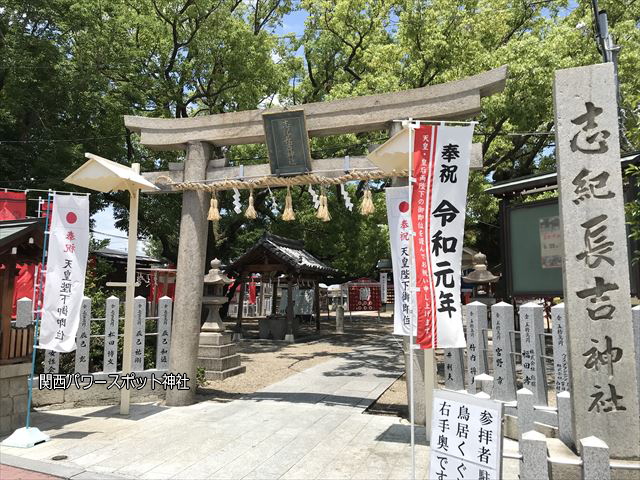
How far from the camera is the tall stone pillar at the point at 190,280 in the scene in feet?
26.0

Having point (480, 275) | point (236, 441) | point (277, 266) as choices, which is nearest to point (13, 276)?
point (236, 441)

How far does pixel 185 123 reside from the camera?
8.20 meters

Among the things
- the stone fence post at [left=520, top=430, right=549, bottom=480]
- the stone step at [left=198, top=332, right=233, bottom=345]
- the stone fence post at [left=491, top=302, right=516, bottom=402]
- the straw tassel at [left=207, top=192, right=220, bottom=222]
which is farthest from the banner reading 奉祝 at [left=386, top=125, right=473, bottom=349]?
the stone step at [left=198, top=332, right=233, bottom=345]

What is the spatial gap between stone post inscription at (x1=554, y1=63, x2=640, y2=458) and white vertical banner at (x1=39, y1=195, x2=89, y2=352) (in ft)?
20.3

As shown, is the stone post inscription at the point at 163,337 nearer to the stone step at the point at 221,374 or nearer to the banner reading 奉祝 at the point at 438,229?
the stone step at the point at 221,374

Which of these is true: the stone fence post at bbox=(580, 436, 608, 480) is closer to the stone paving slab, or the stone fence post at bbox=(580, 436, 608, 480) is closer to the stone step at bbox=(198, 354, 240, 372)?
the stone paving slab

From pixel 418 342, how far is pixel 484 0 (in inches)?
672

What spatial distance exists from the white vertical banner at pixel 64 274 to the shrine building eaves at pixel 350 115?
7.76ft

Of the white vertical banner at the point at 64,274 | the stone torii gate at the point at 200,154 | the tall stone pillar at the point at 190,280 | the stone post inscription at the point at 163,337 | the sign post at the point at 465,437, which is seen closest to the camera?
the sign post at the point at 465,437

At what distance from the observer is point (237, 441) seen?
588 cm

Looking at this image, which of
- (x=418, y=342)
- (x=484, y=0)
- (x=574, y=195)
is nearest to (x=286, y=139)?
(x=418, y=342)

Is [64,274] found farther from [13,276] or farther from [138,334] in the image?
[138,334]

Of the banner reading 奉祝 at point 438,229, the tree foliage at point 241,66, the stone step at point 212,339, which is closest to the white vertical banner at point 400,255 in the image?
the banner reading 奉祝 at point 438,229

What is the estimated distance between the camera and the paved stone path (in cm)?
494
